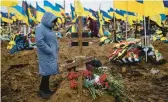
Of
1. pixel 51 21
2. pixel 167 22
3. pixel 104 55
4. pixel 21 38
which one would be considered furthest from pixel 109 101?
pixel 167 22

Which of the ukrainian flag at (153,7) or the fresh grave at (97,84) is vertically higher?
the ukrainian flag at (153,7)

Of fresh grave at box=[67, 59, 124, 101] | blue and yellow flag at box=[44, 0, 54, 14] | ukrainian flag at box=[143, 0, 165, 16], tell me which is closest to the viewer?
fresh grave at box=[67, 59, 124, 101]

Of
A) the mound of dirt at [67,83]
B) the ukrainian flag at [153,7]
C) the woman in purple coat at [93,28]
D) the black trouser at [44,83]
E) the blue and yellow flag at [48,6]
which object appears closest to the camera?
the mound of dirt at [67,83]

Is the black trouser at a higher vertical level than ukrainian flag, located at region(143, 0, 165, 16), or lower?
lower

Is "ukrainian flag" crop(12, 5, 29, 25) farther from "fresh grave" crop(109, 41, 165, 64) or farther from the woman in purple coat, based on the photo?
"fresh grave" crop(109, 41, 165, 64)

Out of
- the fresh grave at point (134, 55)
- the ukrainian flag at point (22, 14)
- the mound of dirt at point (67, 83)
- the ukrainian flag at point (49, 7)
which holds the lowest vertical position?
the mound of dirt at point (67, 83)

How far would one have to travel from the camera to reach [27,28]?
22750mm

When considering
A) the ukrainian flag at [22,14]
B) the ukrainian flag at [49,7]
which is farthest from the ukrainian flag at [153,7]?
the ukrainian flag at [49,7]

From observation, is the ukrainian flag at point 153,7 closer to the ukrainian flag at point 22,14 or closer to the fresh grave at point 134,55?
the fresh grave at point 134,55

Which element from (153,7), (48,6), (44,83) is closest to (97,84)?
(44,83)

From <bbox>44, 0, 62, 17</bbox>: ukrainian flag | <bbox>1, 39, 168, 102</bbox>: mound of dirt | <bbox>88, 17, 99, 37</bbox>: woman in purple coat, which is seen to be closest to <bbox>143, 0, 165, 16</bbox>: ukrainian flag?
<bbox>1, 39, 168, 102</bbox>: mound of dirt

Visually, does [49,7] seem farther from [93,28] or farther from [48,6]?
[93,28]

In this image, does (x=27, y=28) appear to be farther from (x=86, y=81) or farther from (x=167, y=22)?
(x=86, y=81)

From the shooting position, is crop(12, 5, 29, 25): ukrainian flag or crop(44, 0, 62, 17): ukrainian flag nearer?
crop(12, 5, 29, 25): ukrainian flag
